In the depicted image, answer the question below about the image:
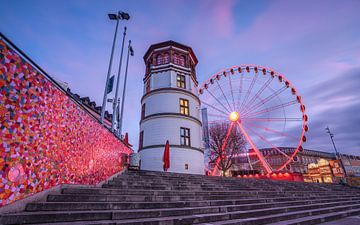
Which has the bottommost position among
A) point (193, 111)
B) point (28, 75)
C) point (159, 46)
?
point (28, 75)

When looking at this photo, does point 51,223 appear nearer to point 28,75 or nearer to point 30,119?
point 30,119

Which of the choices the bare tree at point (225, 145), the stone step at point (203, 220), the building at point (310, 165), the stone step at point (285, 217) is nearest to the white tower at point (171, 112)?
the stone step at point (285, 217)

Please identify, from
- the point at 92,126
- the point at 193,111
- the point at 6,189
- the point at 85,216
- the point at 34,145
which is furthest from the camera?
the point at 193,111

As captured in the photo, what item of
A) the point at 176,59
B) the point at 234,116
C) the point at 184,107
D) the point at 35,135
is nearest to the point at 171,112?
the point at 184,107

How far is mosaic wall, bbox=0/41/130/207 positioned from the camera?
3.65 meters

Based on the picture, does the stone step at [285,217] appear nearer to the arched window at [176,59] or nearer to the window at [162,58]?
the arched window at [176,59]

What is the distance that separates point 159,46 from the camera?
2241cm

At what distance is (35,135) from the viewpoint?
171 inches

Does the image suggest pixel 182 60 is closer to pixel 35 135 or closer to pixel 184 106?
pixel 184 106

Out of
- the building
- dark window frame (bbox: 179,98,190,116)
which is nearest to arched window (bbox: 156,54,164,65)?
dark window frame (bbox: 179,98,190,116)

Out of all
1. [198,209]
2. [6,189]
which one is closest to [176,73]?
[198,209]

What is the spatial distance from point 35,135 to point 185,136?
15.2 metres

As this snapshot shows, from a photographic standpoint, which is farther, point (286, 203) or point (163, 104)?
point (163, 104)

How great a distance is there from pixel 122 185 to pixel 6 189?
14.7ft
